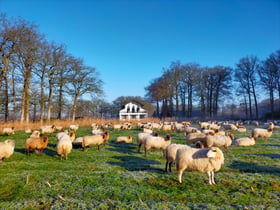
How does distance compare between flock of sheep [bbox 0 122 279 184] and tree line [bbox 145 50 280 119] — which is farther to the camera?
tree line [bbox 145 50 280 119]

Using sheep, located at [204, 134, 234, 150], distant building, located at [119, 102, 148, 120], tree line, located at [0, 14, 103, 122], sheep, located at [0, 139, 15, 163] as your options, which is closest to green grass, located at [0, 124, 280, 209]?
sheep, located at [0, 139, 15, 163]

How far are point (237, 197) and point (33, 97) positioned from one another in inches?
1280

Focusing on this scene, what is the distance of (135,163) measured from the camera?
9070mm

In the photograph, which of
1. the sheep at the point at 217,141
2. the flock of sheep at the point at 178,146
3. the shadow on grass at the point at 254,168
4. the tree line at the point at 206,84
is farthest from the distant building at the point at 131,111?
the shadow on grass at the point at 254,168

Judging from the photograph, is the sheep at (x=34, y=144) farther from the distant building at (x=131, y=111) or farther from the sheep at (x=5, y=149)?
the distant building at (x=131, y=111)

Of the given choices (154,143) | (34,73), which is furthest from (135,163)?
(34,73)

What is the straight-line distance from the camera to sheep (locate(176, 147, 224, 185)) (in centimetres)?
633

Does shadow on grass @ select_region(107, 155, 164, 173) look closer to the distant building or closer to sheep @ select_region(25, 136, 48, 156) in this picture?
sheep @ select_region(25, 136, 48, 156)

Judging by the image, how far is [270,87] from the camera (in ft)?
134

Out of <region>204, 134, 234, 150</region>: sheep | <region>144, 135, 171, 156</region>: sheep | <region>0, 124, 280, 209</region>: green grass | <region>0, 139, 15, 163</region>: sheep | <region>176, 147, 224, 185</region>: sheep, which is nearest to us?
<region>0, 124, 280, 209</region>: green grass

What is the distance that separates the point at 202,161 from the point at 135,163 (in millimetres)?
3655

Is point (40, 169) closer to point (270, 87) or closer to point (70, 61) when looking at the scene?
point (70, 61)

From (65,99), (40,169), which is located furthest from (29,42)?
(40,169)

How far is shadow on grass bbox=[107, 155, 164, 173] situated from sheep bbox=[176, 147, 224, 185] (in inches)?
54.9
